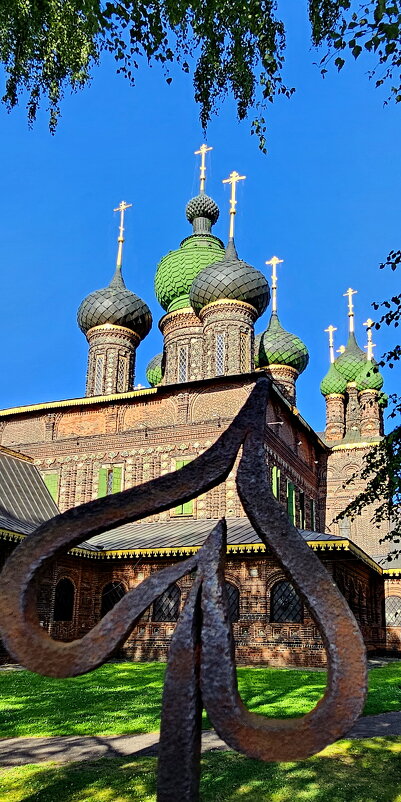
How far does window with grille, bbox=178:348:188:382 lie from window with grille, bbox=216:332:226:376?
1661 millimetres

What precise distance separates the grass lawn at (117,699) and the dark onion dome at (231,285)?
11.7m

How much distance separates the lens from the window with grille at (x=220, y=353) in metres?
20.8

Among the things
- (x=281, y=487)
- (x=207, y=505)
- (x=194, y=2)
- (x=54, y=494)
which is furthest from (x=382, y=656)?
(x=194, y=2)

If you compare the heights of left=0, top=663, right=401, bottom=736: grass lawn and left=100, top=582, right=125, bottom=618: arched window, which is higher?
left=100, top=582, right=125, bottom=618: arched window

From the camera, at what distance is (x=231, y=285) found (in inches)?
832

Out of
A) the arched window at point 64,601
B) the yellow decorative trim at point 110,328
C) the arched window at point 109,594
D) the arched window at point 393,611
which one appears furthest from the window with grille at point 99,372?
the arched window at point 393,611

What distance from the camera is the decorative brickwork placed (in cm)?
2291

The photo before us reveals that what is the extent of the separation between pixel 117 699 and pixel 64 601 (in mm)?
8081

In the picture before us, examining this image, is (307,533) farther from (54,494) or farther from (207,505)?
(54,494)

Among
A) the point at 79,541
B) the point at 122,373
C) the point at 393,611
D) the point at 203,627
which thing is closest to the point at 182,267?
the point at 122,373

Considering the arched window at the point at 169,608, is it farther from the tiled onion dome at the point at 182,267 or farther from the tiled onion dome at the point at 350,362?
the tiled onion dome at the point at 350,362

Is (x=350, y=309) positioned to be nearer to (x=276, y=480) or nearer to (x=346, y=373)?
(x=346, y=373)

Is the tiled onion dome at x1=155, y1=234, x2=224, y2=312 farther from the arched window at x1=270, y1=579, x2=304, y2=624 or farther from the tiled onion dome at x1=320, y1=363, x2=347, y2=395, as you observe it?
the arched window at x1=270, y1=579, x2=304, y2=624

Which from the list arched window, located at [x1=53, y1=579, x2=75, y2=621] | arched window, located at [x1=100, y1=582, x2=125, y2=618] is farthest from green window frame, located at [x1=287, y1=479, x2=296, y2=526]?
arched window, located at [x1=53, y1=579, x2=75, y2=621]
